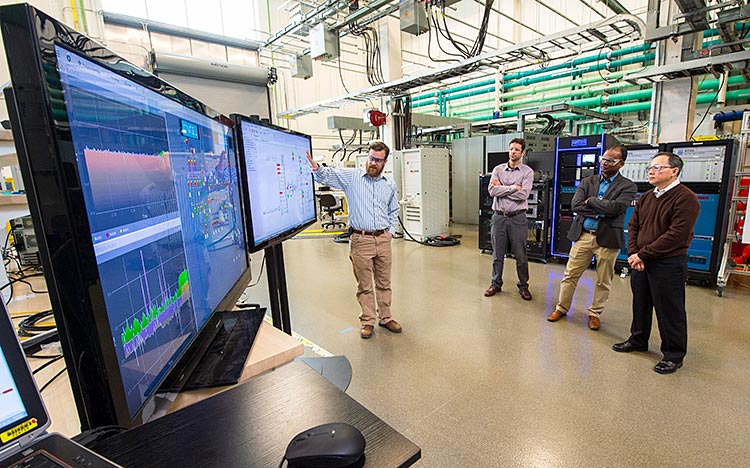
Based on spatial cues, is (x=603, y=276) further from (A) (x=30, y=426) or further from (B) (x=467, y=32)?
(B) (x=467, y=32)

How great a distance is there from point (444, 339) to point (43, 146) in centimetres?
283

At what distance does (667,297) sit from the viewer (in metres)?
2.30

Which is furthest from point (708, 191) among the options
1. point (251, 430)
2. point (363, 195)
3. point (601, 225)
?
point (251, 430)

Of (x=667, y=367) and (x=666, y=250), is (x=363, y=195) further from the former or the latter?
(x=667, y=367)

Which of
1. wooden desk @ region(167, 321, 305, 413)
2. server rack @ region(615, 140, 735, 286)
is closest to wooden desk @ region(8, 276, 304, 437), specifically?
wooden desk @ region(167, 321, 305, 413)

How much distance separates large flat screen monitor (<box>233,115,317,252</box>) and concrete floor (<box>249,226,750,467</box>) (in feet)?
3.98

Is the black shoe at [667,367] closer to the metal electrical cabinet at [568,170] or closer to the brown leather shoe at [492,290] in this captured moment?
the brown leather shoe at [492,290]

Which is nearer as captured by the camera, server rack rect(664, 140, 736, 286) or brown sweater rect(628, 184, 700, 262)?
brown sweater rect(628, 184, 700, 262)

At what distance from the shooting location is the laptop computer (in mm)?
455

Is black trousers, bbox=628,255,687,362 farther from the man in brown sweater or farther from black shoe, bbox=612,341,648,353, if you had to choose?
black shoe, bbox=612,341,648,353

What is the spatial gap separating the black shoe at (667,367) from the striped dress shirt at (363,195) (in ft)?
7.07

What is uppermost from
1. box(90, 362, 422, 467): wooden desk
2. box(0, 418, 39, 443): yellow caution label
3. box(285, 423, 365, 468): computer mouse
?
box(0, 418, 39, 443): yellow caution label

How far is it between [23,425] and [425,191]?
6013 mm

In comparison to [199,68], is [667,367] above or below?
below
